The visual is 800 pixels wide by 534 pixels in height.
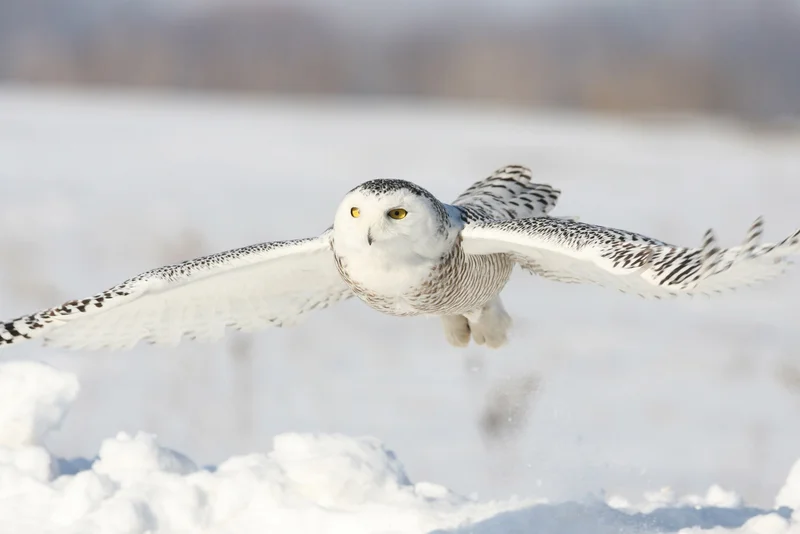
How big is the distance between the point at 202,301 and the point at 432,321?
5671 mm

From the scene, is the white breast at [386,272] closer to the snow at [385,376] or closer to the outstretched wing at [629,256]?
the outstretched wing at [629,256]

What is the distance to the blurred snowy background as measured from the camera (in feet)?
27.8

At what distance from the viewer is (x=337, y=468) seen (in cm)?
622

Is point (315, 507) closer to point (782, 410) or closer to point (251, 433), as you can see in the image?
point (251, 433)

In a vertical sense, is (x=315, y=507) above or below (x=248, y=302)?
below

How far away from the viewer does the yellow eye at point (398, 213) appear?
5.12 metres

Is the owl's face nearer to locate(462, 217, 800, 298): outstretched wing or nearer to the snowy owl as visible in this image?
the snowy owl

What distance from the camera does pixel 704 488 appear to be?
8.03m

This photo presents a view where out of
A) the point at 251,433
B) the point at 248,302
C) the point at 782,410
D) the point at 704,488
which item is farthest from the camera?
the point at 782,410

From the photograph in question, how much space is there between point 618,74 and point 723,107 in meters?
4.83

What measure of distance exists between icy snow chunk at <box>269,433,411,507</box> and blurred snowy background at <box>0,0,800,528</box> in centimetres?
95

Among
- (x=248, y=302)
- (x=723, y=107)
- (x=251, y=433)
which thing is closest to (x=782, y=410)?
(x=251, y=433)

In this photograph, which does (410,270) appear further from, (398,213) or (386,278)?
(398,213)

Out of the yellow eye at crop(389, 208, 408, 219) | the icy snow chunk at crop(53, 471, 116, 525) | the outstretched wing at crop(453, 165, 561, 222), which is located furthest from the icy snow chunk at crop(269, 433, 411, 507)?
the yellow eye at crop(389, 208, 408, 219)
